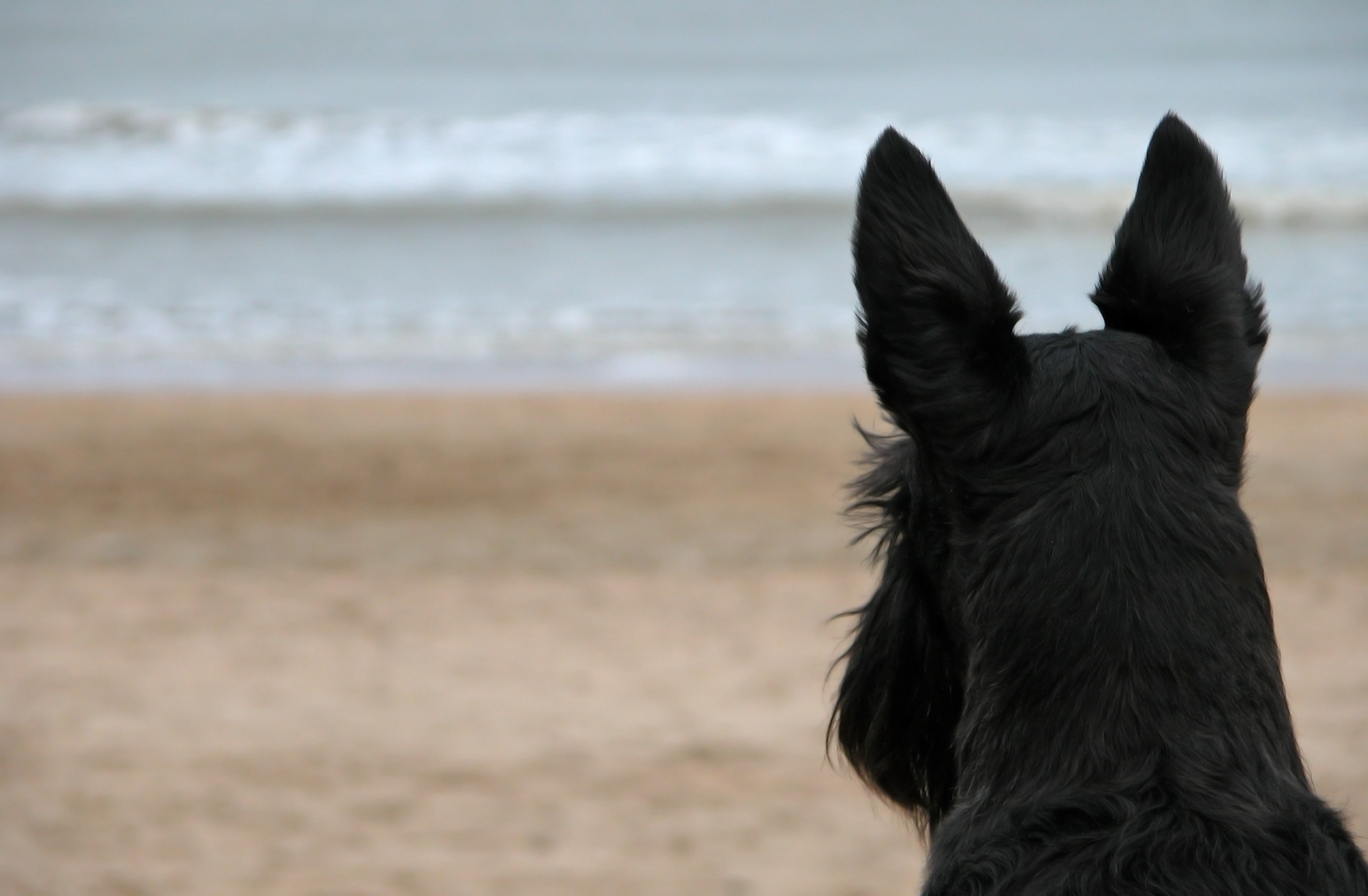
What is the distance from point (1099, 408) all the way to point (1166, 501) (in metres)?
0.13

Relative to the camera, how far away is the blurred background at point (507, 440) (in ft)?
17.2

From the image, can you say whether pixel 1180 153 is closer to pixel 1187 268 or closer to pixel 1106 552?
pixel 1187 268

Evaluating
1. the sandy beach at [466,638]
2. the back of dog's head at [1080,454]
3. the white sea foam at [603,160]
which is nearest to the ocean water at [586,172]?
the white sea foam at [603,160]

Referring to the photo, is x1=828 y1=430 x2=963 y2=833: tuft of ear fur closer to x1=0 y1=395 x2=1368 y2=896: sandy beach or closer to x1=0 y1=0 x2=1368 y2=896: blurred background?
x1=0 y1=0 x2=1368 y2=896: blurred background

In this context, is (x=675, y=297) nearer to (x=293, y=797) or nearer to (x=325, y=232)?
(x=325, y=232)

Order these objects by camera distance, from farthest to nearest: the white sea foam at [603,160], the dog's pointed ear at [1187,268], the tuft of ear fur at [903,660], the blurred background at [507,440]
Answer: the white sea foam at [603,160]
the blurred background at [507,440]
the tuft of ear fur at [903,660]
the dog's pointed ear at [1187,268]

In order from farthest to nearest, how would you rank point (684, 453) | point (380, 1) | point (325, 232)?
1. point (380, 1)
2. point (325, 232)
3. point (684, 453)

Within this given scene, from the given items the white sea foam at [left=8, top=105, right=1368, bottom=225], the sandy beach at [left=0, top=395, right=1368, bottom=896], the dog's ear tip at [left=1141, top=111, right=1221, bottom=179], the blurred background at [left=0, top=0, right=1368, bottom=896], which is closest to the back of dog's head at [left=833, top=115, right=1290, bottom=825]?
the dog's ear tip at [left=1141, top=111, right=1221, bottom=179]

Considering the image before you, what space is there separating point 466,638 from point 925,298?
→ 5.58 meters

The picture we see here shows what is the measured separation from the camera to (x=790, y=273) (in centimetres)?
1364

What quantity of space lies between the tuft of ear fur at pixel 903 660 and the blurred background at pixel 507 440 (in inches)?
14.6

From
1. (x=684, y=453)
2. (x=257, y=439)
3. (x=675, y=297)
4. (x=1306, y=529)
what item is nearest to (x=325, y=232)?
(x=675, y=297)

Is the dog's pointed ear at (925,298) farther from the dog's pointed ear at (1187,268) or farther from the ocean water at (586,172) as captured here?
the ocean water at (586,172)

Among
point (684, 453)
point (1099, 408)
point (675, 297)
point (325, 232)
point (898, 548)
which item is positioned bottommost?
point (898, 548)
